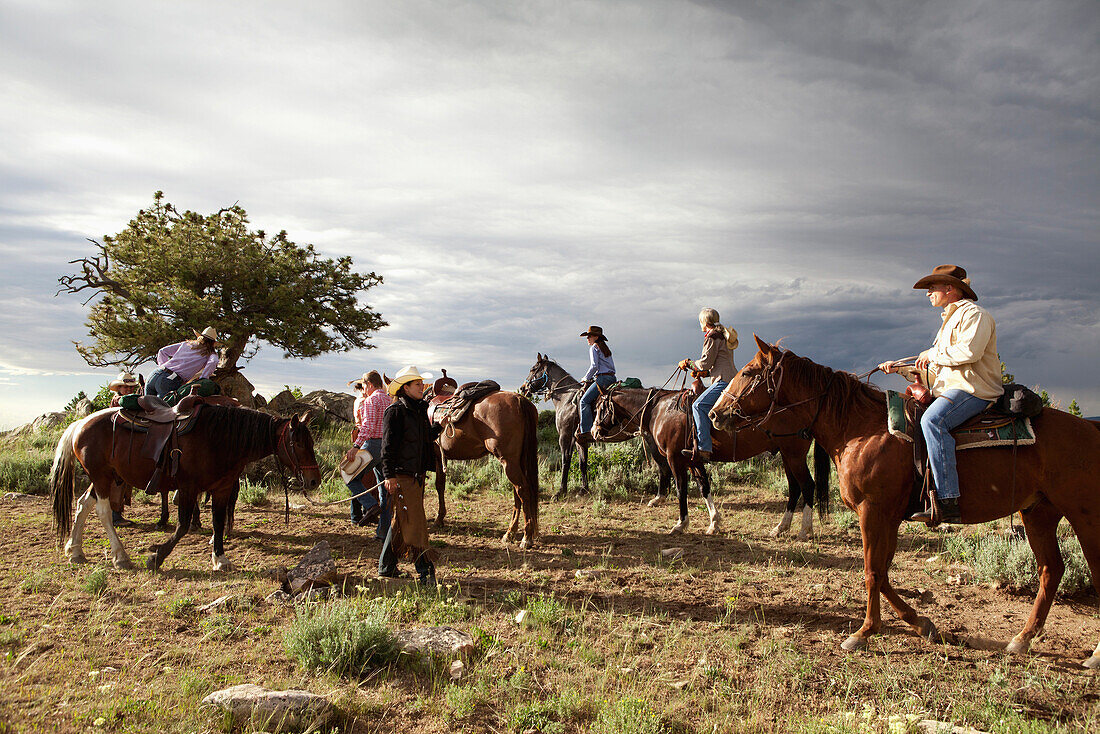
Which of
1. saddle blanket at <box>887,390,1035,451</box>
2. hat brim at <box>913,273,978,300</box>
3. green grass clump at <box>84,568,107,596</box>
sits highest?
→ hat brim at <box>913,273,978,300</box>

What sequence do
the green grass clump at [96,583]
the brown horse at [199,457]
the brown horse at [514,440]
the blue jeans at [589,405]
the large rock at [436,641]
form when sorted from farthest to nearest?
the blue jeans at [589,405] < the brown horse at [514,440] < the brown horse at [199,457] < the green grass clump at [96,583] < the large rock at [436,641]

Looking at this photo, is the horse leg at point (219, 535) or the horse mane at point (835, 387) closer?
the horse mane at point (835, 387)

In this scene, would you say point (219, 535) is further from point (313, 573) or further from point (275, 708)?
point (275, 708)

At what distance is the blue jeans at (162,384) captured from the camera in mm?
9891

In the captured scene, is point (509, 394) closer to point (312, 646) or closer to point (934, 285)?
point (312, 646)

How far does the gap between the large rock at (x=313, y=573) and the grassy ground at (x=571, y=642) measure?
330mm

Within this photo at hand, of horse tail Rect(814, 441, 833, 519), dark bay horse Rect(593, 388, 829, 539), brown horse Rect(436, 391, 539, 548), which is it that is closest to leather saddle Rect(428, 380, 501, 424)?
brown horse Rect(436, 391, 539, 548)

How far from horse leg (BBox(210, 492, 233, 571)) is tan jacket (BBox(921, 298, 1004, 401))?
8077 mm

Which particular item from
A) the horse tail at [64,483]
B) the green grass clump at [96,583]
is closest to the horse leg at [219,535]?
the green grass clump at [96,583]

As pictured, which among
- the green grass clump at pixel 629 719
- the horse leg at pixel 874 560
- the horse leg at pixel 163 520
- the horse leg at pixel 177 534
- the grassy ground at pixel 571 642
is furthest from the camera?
the horse leg at pixel 163 520

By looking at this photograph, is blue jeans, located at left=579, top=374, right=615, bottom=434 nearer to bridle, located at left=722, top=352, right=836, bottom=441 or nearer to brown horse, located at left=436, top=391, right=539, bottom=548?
brown horse, located at left=436, top=391, right=539, bottom=548

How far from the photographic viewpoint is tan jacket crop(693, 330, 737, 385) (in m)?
9.56

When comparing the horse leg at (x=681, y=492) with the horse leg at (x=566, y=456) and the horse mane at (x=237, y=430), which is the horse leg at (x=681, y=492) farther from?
the horse mane at (x=237, y=430)

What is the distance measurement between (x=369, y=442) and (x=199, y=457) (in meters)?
2.12
